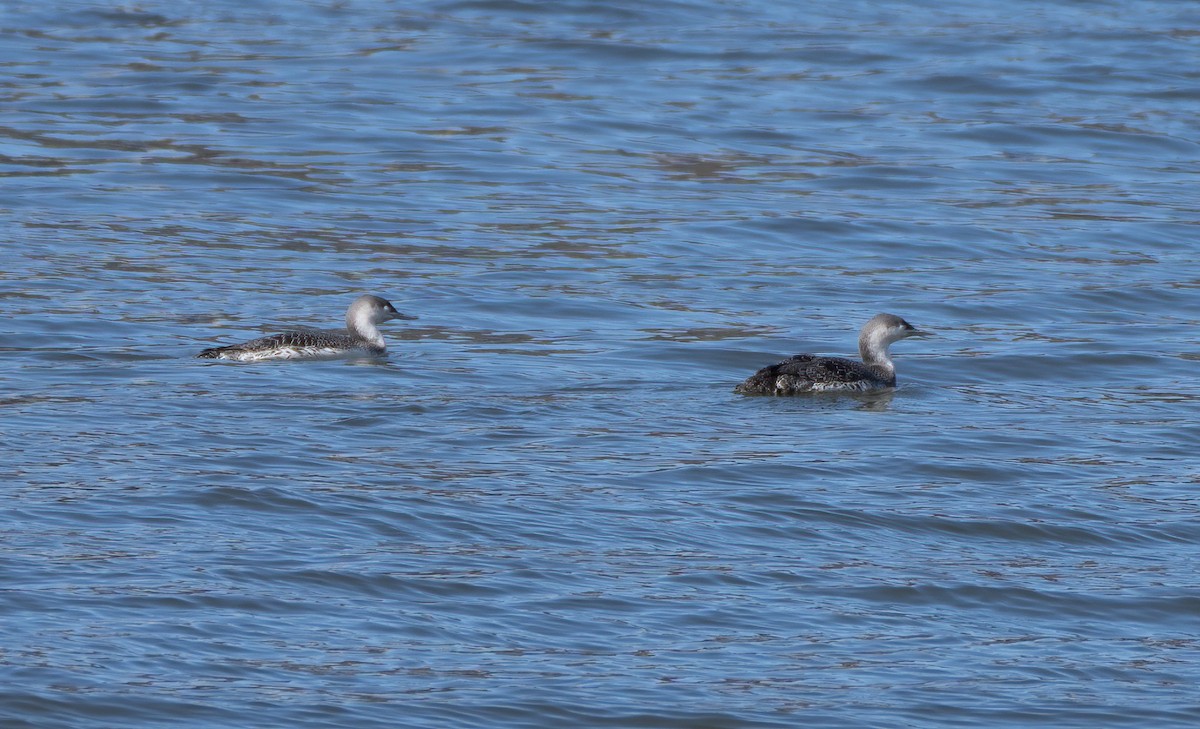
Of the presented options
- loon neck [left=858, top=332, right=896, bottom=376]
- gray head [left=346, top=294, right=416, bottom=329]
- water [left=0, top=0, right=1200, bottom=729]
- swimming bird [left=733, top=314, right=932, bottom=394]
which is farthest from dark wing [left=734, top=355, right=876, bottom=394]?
gray head [left=346, top=294, right=416, bottom=329]

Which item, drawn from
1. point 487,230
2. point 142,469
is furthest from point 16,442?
point 487,230

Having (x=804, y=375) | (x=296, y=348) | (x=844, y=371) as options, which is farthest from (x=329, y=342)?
(x=844, y=371)

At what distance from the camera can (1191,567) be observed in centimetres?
1034

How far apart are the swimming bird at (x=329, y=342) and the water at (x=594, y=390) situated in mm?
226

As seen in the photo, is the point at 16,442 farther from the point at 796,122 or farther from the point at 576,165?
the point at 796,122

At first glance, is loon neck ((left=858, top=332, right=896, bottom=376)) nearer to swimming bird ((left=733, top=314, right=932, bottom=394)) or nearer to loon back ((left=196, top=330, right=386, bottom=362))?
swimming bird ((left=733, top=314, right=932, bottom=394))

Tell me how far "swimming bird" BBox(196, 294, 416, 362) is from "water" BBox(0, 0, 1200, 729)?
23cm

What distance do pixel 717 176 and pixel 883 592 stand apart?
14026mm

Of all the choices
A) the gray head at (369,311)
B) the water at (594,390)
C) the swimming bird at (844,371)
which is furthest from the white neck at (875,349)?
the gray head at (369,311)

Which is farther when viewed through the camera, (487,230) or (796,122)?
(796,122)

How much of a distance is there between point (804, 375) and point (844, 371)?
0.43m

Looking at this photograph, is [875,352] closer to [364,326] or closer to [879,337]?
[879,337]

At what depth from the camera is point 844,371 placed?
14594 mm

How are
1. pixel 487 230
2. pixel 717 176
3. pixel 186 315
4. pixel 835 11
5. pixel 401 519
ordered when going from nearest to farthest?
pixel 401 519, pixel 186 315, pixel 487 230, pixel 717 176, pixel 835 11
